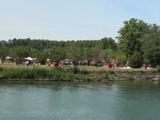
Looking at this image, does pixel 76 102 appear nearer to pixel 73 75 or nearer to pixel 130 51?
pixel 73 75

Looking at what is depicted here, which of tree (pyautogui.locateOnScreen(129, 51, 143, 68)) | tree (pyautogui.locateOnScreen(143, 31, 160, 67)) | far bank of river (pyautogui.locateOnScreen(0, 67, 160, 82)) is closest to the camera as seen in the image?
A: far bank of river (pyautogui.locateOnScreen(0, 67, 160, 82))

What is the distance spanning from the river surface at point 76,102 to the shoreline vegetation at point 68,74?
9.11 metres

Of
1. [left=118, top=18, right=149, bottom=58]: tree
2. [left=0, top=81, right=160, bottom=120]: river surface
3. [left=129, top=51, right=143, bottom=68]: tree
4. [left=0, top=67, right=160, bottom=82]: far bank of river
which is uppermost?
[left=118, top=18, right=149, bottom=58]: tree

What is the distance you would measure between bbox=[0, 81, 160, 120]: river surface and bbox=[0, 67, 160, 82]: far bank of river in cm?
914

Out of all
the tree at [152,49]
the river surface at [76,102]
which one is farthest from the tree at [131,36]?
the river surface at [76,102]

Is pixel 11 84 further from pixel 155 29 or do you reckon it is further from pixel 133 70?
pixel 155 29

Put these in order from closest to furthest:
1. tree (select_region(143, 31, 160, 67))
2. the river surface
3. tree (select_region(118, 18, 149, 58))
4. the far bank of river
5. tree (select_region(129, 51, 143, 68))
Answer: the river surface
the far bank of river
tree (select_region(143, 31, 160, 67))
tree (select_region(129, 51, 143, 68))
tree (select_region(118, 18, 149, 58))

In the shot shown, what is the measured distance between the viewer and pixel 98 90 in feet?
254

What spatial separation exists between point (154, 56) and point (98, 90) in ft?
132

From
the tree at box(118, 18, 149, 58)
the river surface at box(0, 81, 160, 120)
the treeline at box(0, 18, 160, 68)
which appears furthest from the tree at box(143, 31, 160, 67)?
the river surface at box(0, 81, 160, 120)

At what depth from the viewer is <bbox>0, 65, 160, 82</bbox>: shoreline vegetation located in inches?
3583

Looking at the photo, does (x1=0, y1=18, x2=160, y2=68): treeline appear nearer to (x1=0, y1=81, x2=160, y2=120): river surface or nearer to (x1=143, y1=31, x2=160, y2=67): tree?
(x1=143, y1=31, x2=160, y2=67): tree

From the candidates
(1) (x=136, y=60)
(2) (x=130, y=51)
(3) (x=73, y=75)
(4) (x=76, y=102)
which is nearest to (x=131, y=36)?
(2) (x=130, y=51)

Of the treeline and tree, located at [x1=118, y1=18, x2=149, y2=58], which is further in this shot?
tree, located at [x1=118, y1=18, x2=149, y2=58]
